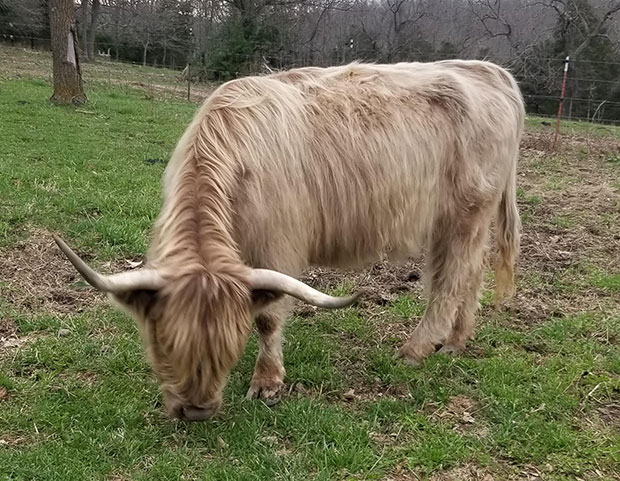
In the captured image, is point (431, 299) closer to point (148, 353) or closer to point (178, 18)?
point (148, 353)

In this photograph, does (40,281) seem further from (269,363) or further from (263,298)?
(263,298)

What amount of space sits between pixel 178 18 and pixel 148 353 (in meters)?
36.6

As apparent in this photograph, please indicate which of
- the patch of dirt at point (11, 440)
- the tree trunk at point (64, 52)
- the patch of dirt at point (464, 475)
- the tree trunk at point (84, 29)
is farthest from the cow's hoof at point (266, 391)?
the tree trunk at point (84, 29)

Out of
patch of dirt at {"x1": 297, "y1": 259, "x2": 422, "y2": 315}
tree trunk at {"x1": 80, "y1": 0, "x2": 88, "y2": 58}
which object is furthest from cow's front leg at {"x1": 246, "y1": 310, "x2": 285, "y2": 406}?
tree trunk at {"x1": 80, "y1": 0, "x2": 88, "y2": 58}

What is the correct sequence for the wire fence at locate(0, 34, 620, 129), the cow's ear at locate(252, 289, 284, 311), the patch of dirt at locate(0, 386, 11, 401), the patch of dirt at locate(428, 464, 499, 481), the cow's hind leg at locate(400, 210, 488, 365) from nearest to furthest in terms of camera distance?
the cow's ear at locate(252, 289, 284, 311) < the patch of dirt at locate(428, 464, 499, 481) < the patch of dirt at locate(0, 386, 11, 401) < the cow's hind leg at locate(400, 210, 488, 365) < the wire fence at locate(0, 34, 620, 129)

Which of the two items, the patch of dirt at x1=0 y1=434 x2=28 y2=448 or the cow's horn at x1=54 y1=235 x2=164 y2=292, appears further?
the patch of dirt at x1=0 y1=434 x2=28 y2=448

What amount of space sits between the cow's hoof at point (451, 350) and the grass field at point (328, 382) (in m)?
0.08

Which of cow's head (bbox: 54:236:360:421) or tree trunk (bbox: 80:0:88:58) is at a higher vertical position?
tree trunk (bbox: 80:0:88:58)

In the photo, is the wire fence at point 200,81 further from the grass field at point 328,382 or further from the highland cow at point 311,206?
the highland cow at point 311,206

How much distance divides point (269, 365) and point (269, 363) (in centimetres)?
1

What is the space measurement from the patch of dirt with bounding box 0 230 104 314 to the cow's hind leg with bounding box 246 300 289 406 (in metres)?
1.48

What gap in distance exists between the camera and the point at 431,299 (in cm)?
404

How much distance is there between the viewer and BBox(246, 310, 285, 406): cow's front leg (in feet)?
11.1

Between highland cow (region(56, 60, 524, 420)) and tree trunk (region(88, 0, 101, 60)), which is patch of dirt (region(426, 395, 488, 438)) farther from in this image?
tree trunk (region(88, 0, 101, 60))
